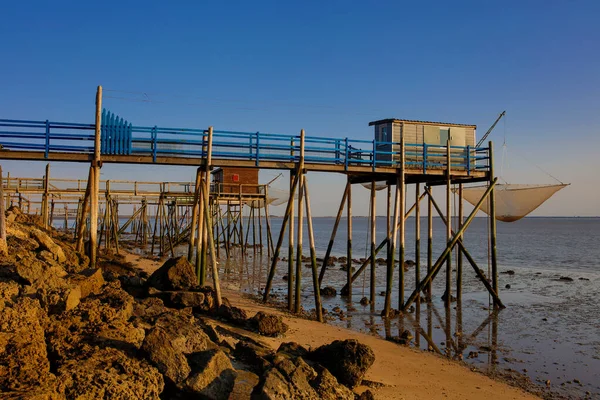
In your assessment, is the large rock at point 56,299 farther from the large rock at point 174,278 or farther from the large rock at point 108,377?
the large rock at point 174,278

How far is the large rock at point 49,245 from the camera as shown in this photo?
13.2 m

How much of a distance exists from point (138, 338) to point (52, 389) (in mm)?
2090

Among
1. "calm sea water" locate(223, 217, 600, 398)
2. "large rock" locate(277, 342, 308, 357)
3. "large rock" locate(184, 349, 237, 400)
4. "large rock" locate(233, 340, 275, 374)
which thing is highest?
"large rock" locate(184, 349, 237, 400)

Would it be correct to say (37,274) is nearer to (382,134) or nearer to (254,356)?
(254,356)

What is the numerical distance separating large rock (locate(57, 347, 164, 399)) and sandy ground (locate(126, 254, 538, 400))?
455 cm

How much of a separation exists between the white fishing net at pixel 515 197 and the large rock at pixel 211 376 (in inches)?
Result: 691

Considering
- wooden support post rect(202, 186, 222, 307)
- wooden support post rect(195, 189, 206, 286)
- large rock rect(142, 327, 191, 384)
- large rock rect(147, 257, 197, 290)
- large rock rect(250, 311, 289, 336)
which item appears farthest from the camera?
wooden support post rect(195, 189, 206, 286)

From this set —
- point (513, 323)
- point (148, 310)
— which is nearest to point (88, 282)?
point (148, 310)

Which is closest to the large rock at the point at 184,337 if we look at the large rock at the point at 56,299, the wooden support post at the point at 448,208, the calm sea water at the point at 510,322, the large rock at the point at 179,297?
the large rock at the point at 56,299

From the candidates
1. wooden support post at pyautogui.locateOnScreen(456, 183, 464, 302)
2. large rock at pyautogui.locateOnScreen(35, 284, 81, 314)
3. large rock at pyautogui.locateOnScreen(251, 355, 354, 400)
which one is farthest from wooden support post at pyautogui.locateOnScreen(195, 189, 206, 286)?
wooden support post at pyautogui.locateOnScreen(456, 183, 464, 302)

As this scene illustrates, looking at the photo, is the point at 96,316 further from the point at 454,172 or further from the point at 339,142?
the point at 454,172

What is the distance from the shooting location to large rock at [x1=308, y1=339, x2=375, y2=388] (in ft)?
29.9

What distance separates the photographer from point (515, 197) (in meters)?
23.1

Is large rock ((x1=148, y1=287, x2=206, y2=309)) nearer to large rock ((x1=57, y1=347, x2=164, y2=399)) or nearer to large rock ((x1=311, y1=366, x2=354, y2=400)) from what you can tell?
large rock ((x1=311, y1=366, x2=354, y2=400))
